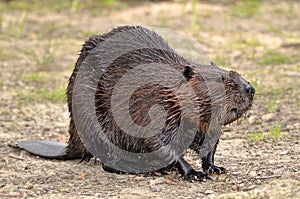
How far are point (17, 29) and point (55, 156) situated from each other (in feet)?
14.3

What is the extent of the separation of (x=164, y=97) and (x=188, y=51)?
3481 mm

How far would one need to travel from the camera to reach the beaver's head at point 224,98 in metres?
4.20

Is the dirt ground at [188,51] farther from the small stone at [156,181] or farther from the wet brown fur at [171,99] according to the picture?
the wet brown fur at [171,99]

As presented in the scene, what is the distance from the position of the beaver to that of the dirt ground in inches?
7.7

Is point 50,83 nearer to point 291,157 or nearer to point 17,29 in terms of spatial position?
point 17,29

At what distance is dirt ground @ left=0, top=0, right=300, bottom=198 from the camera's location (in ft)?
13.8

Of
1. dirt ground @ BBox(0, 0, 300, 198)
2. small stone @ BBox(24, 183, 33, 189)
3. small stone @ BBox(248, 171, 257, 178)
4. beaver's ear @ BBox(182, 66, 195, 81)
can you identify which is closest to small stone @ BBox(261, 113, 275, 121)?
dirt ground @ BBox(0, 0, 300, 198)

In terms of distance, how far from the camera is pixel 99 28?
9.08m

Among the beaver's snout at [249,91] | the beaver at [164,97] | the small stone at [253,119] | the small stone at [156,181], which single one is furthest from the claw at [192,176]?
the small stone at [253,119]

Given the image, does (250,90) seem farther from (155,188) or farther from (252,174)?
(155,188)

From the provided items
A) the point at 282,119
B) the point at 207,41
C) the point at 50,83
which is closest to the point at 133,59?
the point at 282,119

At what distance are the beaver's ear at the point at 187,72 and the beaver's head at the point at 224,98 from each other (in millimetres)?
77

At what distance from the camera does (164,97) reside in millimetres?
4309

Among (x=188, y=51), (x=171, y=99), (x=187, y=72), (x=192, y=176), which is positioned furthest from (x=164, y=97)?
(x=188, y=51)
